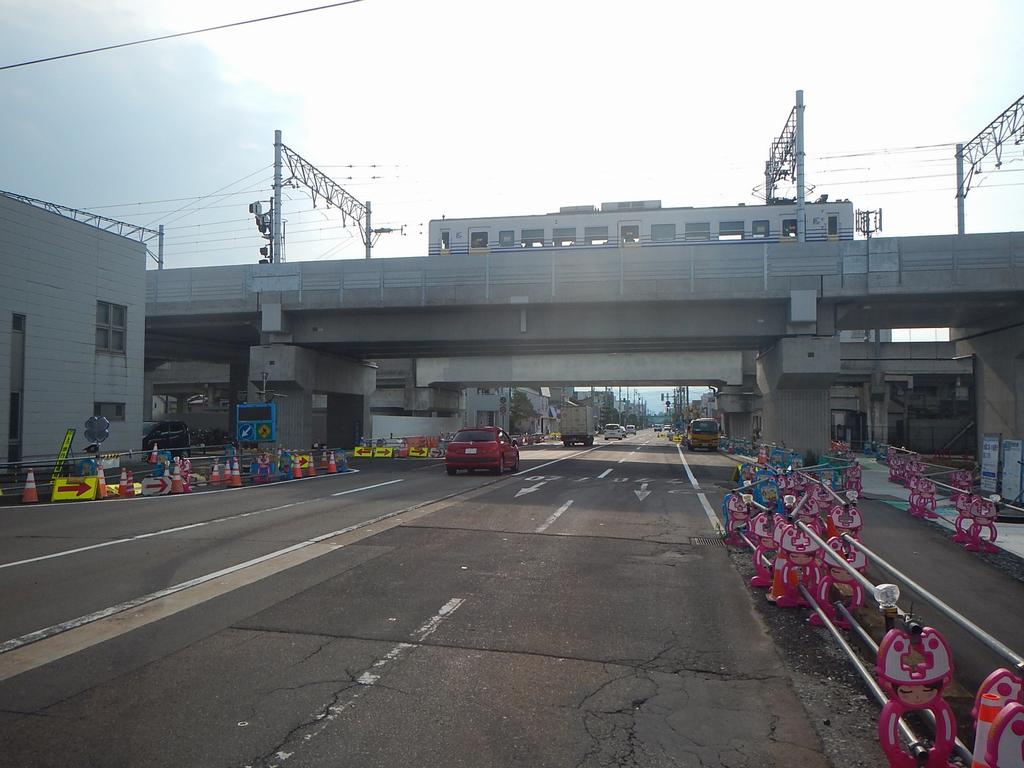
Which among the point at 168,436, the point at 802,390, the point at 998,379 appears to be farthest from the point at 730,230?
the point at 168,436

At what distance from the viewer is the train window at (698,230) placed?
Answer: 103 feet

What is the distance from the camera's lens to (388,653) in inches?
230

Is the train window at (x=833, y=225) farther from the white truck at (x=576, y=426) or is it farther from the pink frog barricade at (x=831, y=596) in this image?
the white truck at (x=576, y=426)

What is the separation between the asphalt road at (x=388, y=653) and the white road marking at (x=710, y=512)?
1.34 m

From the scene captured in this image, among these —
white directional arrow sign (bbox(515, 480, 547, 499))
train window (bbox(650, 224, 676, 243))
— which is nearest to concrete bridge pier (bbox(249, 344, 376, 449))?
white directional arrow sign (bbox(515, 480, 547, 499))

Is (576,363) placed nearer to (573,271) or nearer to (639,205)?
(639,205)

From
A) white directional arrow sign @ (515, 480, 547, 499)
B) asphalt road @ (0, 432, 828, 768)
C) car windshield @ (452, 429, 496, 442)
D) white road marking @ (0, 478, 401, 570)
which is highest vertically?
car windshield @ (452, 429, 496, 442)

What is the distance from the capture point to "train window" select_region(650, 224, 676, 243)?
3170cm

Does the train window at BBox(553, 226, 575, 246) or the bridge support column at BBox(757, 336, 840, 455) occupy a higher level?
the train window at BBox(553, 226, 575, 246)

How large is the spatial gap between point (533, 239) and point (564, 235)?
142 cm

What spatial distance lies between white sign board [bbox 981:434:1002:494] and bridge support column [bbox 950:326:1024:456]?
11.2 metres

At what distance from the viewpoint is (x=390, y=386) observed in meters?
63.8

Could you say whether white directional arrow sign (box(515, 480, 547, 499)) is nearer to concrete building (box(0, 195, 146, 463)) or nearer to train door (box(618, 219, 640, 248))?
concrete building (box(0, 195, 146, 463))

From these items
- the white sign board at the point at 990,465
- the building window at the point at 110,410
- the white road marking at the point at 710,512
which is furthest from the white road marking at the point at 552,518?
the building window at the point at 110,410
